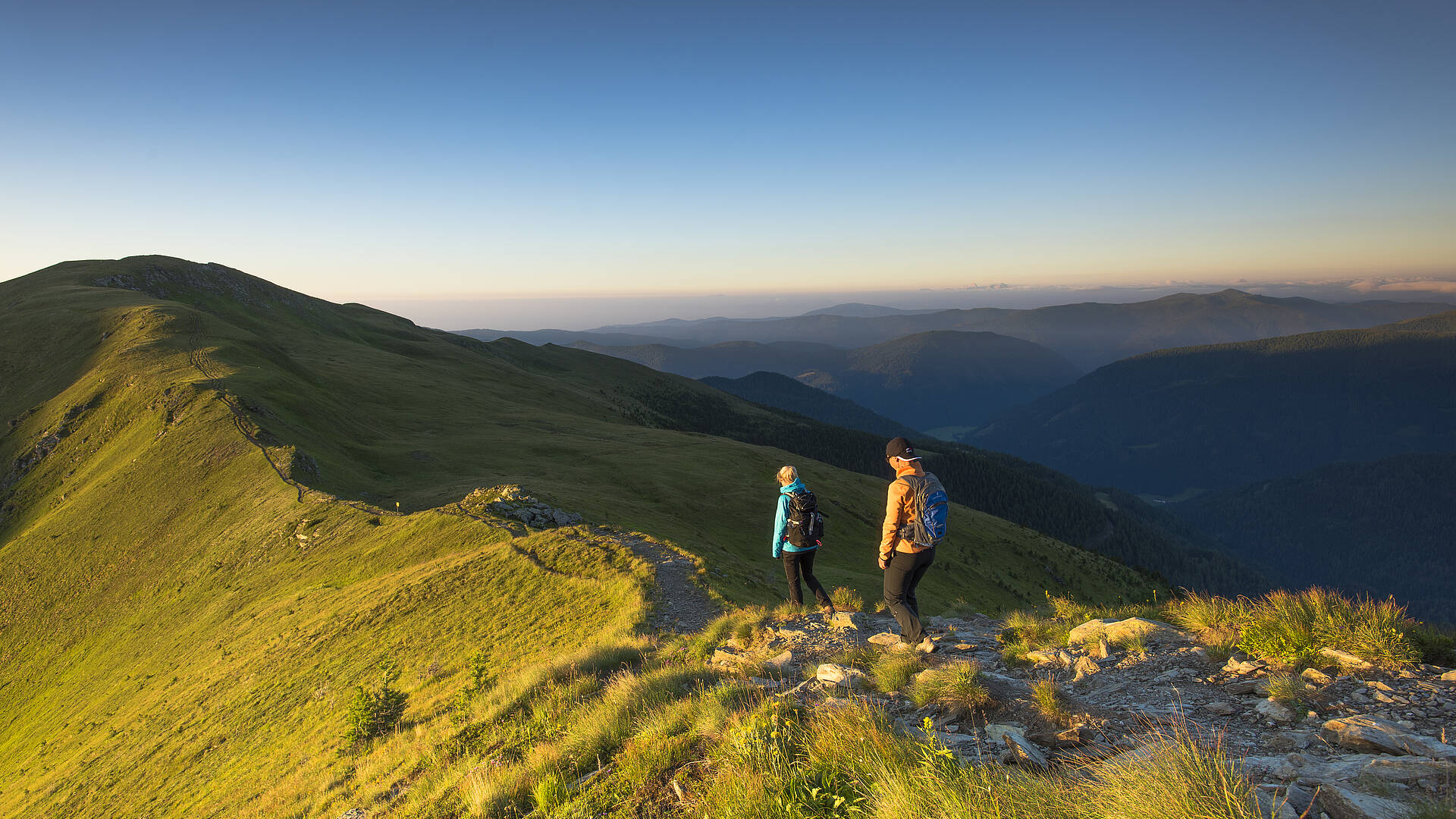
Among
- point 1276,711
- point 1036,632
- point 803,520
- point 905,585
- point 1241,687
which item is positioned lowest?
point 1036,632

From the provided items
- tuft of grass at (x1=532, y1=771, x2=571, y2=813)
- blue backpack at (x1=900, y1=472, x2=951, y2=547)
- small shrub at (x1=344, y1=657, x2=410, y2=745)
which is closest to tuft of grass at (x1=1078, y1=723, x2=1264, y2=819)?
tuft of grass at (x1=532, y1=771, x2=571, y2=813)

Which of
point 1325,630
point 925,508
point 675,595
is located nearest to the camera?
point 1325,630

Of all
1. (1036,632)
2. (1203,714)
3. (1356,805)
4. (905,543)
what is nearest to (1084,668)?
(1203,714)

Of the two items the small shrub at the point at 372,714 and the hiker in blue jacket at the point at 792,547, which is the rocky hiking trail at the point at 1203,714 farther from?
the small shrub at the point at 372,714

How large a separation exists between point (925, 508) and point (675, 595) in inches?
365

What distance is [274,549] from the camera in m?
26.9

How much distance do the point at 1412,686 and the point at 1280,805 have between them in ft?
14.6

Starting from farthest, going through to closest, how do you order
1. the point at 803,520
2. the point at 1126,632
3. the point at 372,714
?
the point at 803,520 < the point at 372,714 < the point at 1126,632

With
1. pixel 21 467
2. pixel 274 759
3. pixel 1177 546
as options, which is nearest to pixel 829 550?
pixel 274 759

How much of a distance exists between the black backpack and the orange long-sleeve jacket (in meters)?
3.06

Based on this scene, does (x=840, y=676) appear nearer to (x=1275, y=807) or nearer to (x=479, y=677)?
(x=1275, y=807)

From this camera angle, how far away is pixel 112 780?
15586 millimetres

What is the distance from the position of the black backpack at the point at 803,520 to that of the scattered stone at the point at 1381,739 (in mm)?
8390

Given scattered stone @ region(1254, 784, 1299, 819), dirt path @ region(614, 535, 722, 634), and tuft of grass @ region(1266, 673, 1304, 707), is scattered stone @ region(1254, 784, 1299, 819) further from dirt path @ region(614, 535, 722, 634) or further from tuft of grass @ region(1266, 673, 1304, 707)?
dirt path @ region(614, 535, 722, 634)
